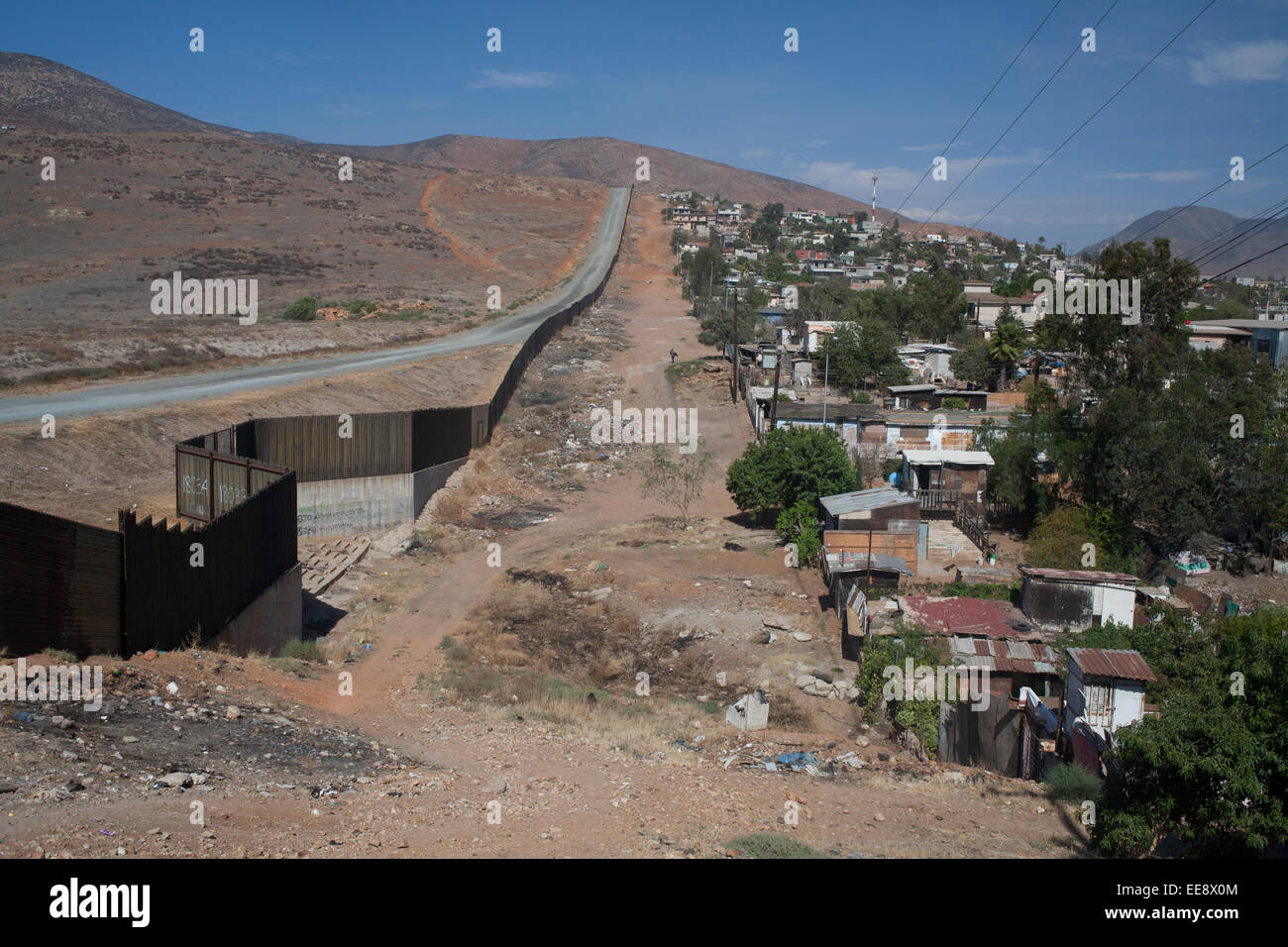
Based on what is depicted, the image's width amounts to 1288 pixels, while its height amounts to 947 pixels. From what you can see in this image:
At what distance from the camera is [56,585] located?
9258mm

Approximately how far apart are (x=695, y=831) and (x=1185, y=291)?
80.1 feet

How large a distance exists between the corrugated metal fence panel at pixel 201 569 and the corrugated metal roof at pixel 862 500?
43.9ft

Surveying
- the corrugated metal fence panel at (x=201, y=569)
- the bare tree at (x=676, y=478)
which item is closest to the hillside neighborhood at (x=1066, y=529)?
the bare tree at (x=676, y=478)

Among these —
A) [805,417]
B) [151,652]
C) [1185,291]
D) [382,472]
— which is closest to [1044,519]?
[1185,291]

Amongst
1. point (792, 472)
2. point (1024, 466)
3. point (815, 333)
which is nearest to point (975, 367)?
point (815, 333)

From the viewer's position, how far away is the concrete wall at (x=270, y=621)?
13.1 meters

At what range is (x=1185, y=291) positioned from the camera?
2591 cm

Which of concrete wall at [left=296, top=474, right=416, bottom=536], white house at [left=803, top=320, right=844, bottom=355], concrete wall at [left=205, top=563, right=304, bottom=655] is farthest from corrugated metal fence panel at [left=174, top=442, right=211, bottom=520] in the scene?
white house at [left=803, top=320, right=844, bottom=355]

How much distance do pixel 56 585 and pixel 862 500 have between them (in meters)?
18.1

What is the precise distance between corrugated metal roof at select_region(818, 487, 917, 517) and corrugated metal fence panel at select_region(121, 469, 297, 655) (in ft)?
43.9

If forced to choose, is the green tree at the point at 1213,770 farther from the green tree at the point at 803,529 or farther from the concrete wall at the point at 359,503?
the concrete wall at the point at 359,503

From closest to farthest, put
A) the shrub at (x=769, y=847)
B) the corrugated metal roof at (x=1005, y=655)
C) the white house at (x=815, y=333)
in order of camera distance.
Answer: the shrub at (x=769, y=847)
the corrugated metal roof at (x=1005, y=655)
the white house at (x=815, y=333)

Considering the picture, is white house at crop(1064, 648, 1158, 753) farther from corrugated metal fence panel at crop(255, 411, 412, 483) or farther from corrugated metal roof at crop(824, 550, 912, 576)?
corrugated metal fence panel at crop(255, 411, 412, 483)
